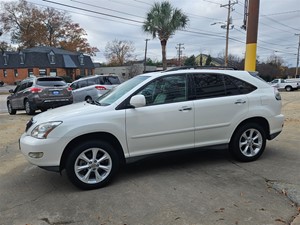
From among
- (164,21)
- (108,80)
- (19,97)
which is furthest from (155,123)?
(164,21)

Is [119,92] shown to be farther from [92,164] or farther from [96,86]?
[96,86]

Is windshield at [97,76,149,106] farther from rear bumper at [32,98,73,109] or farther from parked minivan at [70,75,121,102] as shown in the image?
parked minivan at [70,75,121,102]

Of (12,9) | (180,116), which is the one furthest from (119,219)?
(12,9)

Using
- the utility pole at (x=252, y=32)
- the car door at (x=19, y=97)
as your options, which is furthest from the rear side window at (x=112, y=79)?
the utility pole at (x=252, y=32)

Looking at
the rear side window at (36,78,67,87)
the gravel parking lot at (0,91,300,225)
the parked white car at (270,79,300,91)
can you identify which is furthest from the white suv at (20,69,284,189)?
the parked white car at (270,79,300,91)

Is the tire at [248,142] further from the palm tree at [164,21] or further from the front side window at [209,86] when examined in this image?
the palm tree at [164,21]

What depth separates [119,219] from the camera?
3428mm

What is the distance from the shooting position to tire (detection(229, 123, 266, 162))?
207 inches

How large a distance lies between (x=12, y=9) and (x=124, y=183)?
7179cm

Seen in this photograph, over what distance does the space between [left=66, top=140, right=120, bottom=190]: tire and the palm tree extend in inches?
987

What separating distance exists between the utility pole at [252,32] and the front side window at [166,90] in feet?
28.1

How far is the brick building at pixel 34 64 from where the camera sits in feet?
195

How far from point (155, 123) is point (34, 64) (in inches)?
2358

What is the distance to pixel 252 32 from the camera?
12562 millimetres
